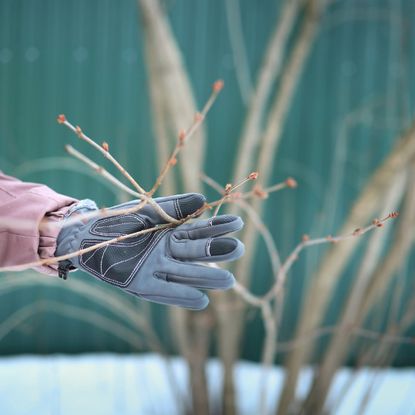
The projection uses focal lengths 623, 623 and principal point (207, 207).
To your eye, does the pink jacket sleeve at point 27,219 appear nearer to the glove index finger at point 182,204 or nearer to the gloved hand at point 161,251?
the gloved hand at point 161,251

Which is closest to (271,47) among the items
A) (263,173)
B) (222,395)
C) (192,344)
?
(263,173)

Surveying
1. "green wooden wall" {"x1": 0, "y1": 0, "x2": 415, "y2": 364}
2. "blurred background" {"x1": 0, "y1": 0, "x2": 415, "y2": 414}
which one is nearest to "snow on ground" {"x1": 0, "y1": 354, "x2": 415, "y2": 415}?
"blurred background" {"x1": 0, "y1": 0, "x2": 415, "y2": 414}

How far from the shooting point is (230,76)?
3328 millimetres

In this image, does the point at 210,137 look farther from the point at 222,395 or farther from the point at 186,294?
the point at 186,294

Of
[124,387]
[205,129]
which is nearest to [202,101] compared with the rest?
[205,129]

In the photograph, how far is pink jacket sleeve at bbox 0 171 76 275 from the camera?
1218mm

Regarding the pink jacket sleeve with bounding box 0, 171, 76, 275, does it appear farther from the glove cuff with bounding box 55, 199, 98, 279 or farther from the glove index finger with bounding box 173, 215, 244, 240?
the glove index finger with bounding box 173, 215, 244, 240

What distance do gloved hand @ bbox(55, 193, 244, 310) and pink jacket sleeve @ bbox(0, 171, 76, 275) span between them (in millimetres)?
32

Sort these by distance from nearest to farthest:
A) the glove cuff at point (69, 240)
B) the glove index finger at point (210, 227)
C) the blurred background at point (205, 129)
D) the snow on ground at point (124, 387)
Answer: the glove index finger at point (210, 227)
the glove cuff at point (69, 240)
the snow on ground at point (124, 387)
the blurred background at point (205, 129)

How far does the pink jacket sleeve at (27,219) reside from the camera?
1218mm

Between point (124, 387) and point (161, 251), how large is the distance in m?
2.10

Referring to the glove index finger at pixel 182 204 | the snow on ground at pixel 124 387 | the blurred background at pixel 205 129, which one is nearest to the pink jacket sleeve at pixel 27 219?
the glove index finger at pixel 182 204

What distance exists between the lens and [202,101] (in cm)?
330

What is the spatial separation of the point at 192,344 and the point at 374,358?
0.70 metres
